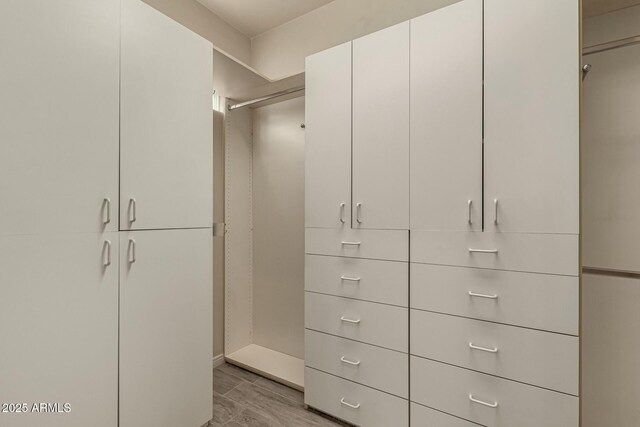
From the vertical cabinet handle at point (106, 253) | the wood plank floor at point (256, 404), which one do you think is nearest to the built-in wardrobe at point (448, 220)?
the wood plank floor at point (256, 404)

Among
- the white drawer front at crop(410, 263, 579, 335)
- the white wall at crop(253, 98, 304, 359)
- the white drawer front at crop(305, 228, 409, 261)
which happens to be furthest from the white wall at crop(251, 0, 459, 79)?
the white drawer front at crop(410, 263, 579, 335)

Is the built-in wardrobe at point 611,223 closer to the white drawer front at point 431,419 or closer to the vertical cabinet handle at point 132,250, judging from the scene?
the white drawer front at point 431,419

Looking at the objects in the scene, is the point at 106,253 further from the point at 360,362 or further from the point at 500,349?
the point at 500,349

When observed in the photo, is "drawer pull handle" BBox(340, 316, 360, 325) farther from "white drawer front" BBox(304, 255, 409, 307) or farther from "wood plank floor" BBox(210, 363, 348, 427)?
"wood plank floor" BBox(210, 363, 348, 427)

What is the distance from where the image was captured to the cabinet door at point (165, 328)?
1.40 metres

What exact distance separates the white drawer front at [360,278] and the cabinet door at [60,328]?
3.49 feet

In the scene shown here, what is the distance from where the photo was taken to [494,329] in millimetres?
1403

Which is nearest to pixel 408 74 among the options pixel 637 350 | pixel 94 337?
pixel 637 350

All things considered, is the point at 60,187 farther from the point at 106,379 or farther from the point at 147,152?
the point at 106,379

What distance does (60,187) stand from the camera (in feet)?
3.81

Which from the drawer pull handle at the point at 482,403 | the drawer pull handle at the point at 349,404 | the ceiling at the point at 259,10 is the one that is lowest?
the drawer pull handle at the point at 349,404

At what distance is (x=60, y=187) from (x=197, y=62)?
3.16 feet

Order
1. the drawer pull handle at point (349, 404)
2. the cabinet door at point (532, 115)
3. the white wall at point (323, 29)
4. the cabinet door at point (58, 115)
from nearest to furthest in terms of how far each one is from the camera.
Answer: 1. the cabinet door at point (58, 115)
2. the cabinet door at point (532, 115)
3. the drawer pull handle at point (349, 404)
4. the white wall at point (323, 29)

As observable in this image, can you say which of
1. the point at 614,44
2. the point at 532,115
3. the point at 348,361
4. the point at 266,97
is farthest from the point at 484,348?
the point at 266,97
